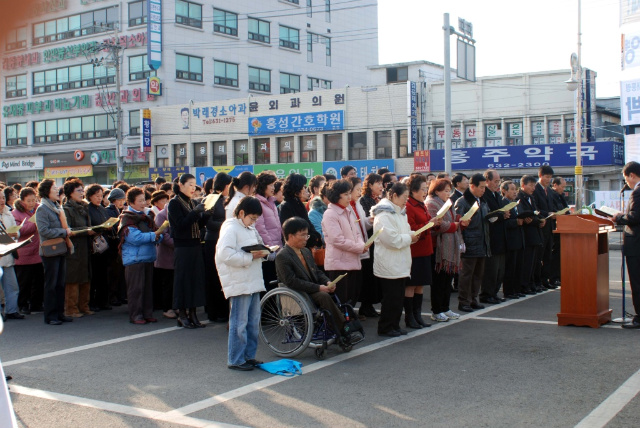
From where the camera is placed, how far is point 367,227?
383 inches

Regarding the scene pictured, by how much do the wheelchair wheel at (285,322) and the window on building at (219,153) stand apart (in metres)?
37.3

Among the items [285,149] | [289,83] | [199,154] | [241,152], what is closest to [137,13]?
[199,154]

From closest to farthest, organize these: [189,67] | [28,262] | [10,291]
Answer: [10,291], [28,262], [189,67]

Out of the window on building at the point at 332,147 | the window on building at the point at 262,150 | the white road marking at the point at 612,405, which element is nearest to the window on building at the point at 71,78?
the window on building at the point at 262,150

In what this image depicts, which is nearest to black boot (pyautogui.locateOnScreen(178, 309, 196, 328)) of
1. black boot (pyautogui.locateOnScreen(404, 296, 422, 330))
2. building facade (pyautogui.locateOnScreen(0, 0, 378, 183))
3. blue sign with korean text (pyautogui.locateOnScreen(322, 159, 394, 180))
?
black boot (pyautogui.locateOnScreen(404, 296, 422, 330))

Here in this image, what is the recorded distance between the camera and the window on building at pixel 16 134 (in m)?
53.1

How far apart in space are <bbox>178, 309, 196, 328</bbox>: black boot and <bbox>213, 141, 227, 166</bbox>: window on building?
35.5 meters

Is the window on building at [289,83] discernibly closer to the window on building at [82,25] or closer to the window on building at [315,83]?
the window on building at [315,83]

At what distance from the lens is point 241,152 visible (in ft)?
142

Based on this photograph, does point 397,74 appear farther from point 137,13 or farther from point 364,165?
point 137,13

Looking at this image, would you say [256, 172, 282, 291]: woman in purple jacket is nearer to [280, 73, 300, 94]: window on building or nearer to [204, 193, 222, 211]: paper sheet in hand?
[204, 193, 222, 211]: paper sheet in hand

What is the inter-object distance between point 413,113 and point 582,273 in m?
27.9

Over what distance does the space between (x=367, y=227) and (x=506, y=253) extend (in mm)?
2953

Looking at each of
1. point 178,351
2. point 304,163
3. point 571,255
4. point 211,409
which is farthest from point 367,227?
point 304,163
